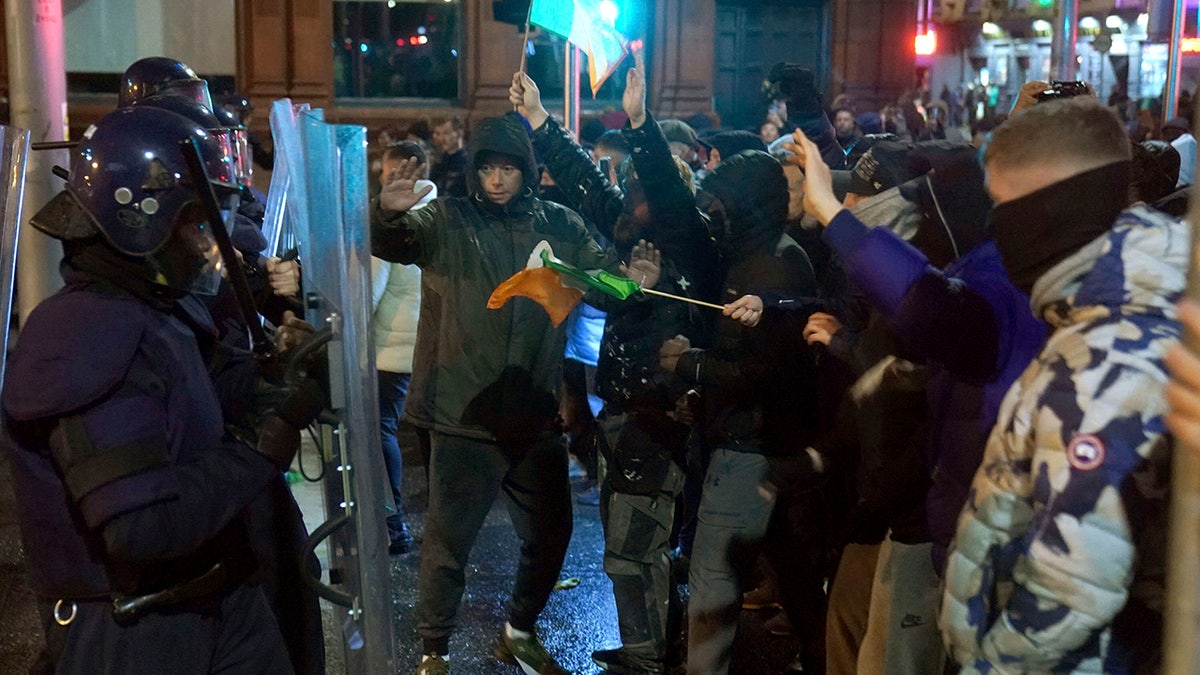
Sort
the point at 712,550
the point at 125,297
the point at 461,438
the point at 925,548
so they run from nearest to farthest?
the point at 125,297
the point at 925,548
the point at 712,550
the point at 461,438

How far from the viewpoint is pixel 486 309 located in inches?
197

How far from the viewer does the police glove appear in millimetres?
2998

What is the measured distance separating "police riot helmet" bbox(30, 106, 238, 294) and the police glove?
1.10 ft

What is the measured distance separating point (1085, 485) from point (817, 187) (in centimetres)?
140

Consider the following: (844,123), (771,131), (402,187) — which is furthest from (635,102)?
(844,123)

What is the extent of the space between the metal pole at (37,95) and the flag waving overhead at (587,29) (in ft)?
11.4

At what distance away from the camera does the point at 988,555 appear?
8.18 feet

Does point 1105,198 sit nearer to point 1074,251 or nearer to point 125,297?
point 1074,251

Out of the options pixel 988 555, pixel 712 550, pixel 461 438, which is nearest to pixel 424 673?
pixel 461 438

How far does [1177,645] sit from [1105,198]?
1197 mm

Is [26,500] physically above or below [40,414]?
below

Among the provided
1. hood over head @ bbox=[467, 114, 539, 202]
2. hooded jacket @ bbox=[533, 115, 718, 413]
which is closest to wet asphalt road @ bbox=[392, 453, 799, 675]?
hooded jacket @ bbox=[533, 115, 718, 413]

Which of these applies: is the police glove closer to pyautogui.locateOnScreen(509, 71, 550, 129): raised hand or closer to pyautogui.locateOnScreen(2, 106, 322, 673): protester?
pyautogui.locateOnScreen(2, 106, 322, 673): protester

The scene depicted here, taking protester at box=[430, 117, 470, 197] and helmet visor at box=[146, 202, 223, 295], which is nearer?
helmet visor at box=[146, 202, 223, 295]
